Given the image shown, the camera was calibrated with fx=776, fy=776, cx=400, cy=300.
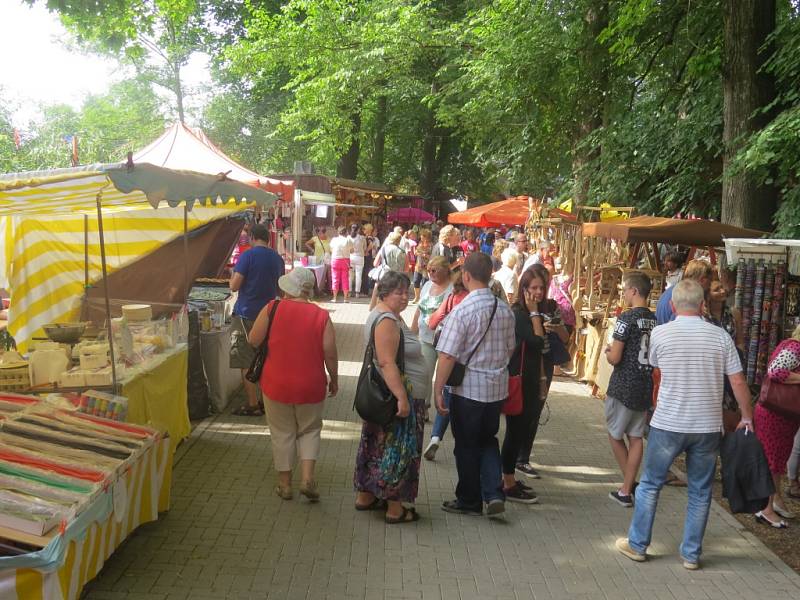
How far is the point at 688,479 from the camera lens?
461 centimetres

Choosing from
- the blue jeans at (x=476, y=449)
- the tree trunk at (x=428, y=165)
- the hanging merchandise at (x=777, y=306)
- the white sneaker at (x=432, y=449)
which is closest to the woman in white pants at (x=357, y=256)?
the hanging merchandise at (x=777, y=306)

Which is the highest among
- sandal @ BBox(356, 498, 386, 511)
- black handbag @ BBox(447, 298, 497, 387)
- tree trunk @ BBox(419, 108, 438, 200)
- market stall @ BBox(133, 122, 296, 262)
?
tree trunk @ BBox(419, 108, 438, 200)

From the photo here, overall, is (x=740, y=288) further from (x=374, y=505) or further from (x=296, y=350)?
(x=296, y=350)

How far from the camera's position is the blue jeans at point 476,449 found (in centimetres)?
512

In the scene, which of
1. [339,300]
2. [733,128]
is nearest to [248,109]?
[339,300]

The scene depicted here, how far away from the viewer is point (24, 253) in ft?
25.7

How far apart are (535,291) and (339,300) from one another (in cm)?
1369

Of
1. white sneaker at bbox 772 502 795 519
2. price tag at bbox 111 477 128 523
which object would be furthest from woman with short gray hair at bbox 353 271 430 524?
white sneaker at bbox 772 502 795 519

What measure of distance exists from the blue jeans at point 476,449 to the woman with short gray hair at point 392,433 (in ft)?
0.97

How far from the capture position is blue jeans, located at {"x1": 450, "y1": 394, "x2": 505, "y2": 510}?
16.8ft

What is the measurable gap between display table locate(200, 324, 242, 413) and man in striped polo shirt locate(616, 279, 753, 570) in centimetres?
471

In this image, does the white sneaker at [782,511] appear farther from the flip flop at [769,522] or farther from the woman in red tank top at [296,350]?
the woman in red tank top at [296,350]

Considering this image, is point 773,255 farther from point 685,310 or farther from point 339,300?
point 339,300

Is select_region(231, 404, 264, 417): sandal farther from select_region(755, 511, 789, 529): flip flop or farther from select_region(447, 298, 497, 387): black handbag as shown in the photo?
select_region(755, 511, 789, 529): flip flop
